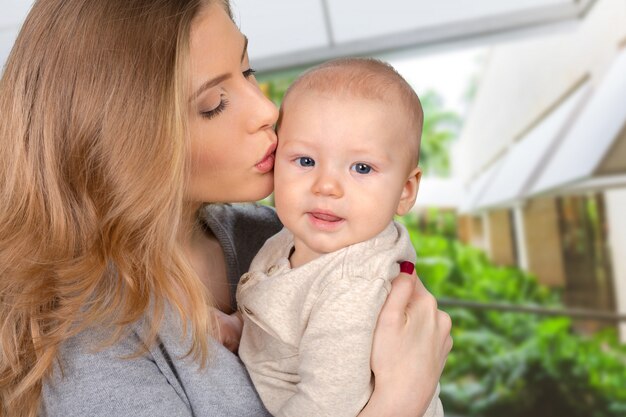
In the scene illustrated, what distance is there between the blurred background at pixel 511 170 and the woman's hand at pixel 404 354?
3.18 meters

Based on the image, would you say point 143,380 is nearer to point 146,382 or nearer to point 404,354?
point 146,382

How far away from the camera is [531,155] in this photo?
6918mm

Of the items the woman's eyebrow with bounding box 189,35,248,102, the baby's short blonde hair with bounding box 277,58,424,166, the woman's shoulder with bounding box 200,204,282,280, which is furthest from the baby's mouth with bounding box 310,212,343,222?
the woman's shoulder with bounding box 200,204,282,280

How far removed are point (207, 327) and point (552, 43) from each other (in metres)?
6.73

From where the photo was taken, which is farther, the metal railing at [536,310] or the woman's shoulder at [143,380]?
the metal railing at [536,310]

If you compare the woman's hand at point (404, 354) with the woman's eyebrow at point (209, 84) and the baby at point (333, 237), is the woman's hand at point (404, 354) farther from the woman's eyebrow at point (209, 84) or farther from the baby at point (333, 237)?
the woman's eyebrow at point (209, 84)

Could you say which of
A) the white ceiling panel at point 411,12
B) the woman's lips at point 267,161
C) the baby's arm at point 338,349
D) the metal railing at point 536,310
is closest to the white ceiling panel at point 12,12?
the white ceiling panel at point 411,12

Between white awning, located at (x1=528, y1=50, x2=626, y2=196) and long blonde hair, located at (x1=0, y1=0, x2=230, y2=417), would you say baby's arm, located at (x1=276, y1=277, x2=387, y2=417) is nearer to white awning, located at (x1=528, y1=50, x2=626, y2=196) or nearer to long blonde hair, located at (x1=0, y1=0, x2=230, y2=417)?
long blonde hair, located at (x1=0, y1=0, x2=230, y2=417)

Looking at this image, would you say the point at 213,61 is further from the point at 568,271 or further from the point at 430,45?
the point at 568,271

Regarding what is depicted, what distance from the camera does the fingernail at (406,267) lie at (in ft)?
5.06

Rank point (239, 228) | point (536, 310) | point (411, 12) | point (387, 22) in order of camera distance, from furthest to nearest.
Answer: point (536, 310) → point (387, 22) → point (411, 12) → point (239, 228)

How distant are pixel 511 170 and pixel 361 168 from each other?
19.9ft

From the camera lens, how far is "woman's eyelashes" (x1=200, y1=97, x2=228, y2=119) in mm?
1550

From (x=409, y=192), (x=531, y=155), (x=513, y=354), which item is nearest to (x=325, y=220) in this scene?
(x=409, y=192)
